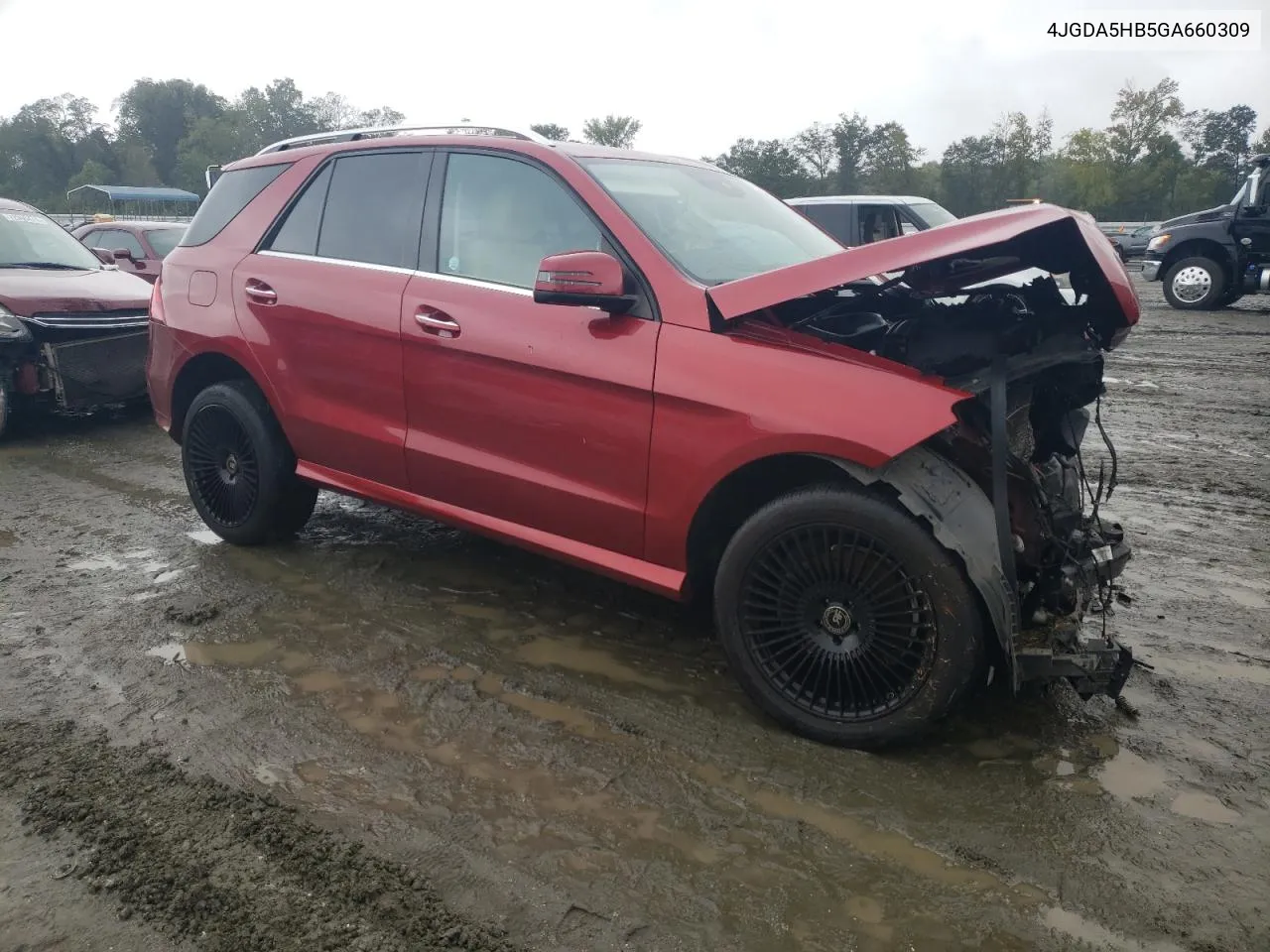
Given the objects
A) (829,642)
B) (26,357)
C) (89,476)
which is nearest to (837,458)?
(829,642)

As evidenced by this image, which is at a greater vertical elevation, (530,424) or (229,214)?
(229,214)

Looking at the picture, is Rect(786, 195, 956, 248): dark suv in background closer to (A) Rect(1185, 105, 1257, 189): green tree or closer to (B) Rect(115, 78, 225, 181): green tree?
(A) Rect(1185, 105, 1257, 189): green tree

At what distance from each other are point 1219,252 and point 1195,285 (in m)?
0.57

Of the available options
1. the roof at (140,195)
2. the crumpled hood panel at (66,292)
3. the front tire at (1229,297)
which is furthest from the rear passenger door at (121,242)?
the roof at (140,195)

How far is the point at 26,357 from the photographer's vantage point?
677 centimetres

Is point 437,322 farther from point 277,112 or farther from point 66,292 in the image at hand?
point 277,112

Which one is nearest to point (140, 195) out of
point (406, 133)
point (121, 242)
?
point (121, 242)

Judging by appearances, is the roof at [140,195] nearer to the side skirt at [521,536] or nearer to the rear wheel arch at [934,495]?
the side skirt at [521,536]

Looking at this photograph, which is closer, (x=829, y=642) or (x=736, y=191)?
(x=829, y=642)

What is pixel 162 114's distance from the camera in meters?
85.7

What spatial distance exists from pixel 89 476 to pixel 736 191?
4539 millimetres

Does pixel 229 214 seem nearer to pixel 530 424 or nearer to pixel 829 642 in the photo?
pixel 530 424

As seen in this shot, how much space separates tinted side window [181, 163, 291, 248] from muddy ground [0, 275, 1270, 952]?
161cm

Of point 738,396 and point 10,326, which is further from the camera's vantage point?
point 10,326
